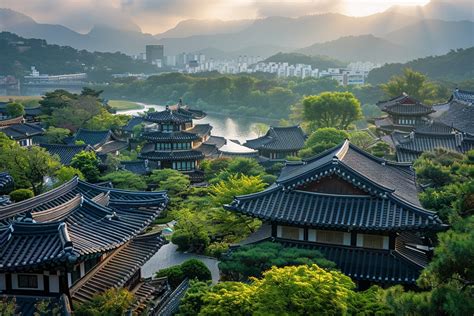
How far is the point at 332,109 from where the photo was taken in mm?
60250

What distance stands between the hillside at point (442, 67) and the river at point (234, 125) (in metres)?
39.5

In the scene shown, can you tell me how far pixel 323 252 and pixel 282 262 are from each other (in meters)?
2.50

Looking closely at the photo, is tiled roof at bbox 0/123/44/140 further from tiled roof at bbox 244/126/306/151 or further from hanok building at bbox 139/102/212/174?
tiled roof at bbox 244/126/306/151

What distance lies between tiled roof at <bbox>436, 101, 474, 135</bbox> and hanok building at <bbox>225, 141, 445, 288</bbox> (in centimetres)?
2595

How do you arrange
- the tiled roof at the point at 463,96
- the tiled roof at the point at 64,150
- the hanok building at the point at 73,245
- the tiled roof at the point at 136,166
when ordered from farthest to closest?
the tiled roof at the point at 463,96
the tiled roof at the point at 64,150
the tiled roof at the point at 136,166
the hanok building at the point at 73,245

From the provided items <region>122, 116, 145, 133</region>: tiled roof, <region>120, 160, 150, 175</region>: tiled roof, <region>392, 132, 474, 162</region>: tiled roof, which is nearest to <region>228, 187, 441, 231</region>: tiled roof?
<region>392, 132, 474, 162</region>: tiled roof

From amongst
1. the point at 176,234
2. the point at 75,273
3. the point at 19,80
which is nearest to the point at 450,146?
the point at 176,234

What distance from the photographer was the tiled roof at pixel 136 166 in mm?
41344

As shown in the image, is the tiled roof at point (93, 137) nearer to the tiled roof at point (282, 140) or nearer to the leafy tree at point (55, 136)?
the leafy tree at point (55, 136)

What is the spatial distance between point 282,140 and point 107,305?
3775 centimetres

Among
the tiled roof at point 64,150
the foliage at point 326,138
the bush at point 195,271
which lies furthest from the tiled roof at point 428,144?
the tiled roof at point 64,150

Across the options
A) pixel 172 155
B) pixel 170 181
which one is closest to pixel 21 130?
pixel 172 155

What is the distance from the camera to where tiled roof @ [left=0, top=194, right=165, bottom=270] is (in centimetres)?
1123

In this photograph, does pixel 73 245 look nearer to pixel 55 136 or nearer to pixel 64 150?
pixel 64 150
